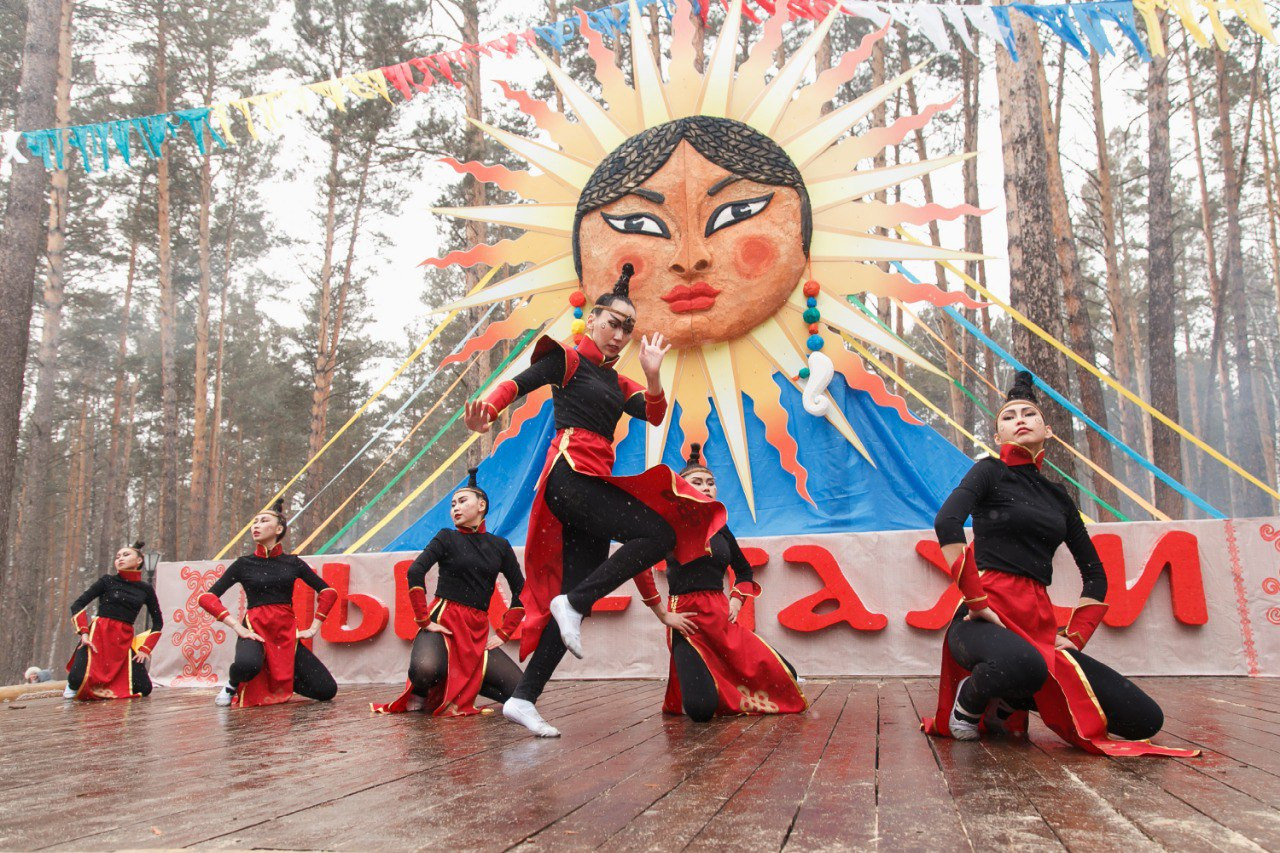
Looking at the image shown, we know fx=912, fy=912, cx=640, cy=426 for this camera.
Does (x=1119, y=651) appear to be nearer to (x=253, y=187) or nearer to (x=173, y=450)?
(x=173, y=450)

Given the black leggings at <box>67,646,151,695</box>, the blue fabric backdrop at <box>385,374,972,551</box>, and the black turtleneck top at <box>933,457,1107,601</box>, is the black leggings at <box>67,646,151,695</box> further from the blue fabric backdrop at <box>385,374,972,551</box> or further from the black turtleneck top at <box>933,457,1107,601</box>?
the black turtleneck top at <box>933,457,1107,601</box>

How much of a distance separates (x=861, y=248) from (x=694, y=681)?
465cm

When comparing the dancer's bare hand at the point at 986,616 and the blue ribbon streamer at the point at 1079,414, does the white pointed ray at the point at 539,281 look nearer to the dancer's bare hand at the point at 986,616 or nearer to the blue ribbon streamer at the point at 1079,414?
the blue ribbon streamer at the point at 1079,414

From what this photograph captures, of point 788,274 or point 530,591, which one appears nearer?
point 530,591

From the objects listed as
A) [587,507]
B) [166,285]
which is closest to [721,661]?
[587,507]

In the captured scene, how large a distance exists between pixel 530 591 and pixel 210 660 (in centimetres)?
531

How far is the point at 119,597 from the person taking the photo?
22.9 ft

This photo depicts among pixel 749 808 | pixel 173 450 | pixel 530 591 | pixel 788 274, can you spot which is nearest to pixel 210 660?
pixel 530 591

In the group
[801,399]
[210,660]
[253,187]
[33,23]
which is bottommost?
[210,660]

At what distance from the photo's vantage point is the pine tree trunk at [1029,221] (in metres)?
7.30

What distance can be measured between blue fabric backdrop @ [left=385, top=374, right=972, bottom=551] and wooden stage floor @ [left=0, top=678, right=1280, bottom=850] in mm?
2978

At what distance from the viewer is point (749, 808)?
6.84 feet

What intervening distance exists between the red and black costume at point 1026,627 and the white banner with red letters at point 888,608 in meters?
2.92

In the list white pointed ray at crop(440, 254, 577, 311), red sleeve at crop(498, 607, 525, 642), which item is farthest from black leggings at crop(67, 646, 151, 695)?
white pointed ray at crop(440, 254, 577, 311)
